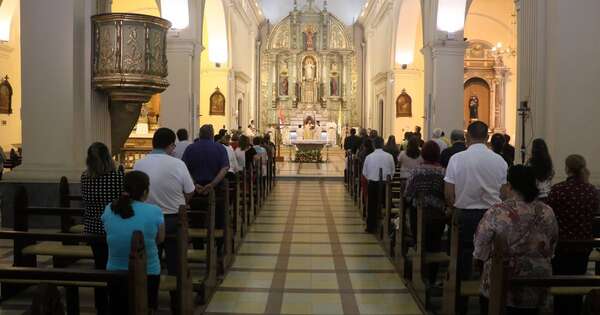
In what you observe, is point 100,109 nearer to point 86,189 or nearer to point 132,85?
point 132,85

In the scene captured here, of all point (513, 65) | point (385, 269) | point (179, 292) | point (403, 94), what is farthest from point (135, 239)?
point (513, 65)

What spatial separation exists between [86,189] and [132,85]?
161 inches

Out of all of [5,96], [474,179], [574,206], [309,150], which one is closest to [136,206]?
→ [474,179]

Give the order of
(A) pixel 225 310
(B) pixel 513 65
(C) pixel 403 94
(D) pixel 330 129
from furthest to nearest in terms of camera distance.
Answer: (D) pixel 330 129, (B) pixel 513 65, (C) pixel 403 94, (A) pixel 225 310

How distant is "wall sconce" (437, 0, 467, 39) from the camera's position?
14.4m

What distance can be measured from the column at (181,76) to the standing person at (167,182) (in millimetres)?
9065

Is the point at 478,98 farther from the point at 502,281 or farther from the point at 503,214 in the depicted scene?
the point at 502,281

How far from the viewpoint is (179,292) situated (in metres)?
4.67

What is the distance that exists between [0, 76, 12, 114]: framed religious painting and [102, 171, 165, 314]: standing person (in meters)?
15.1

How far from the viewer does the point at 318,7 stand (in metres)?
34.3

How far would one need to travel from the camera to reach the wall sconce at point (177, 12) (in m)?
14.2

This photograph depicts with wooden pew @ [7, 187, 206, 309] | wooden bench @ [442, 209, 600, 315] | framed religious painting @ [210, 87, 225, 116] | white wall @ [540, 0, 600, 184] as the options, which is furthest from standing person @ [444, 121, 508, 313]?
framed religious painting @ [210, 87, 225, 116]

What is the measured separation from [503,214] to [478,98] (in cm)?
2257

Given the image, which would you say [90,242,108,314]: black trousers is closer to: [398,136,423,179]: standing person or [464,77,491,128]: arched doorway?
[398,136,423,179]: standing person
